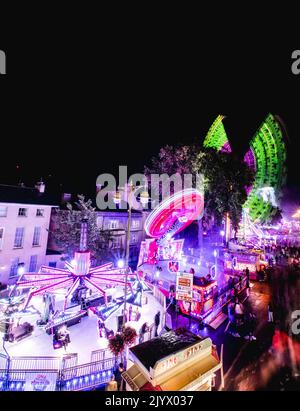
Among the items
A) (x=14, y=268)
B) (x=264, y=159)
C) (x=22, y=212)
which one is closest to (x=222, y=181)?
(x=264, y=159)

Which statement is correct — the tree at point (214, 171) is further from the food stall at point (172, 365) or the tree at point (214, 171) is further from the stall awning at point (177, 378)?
the stall awning at point (177, 378)

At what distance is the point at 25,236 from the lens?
2066 cm

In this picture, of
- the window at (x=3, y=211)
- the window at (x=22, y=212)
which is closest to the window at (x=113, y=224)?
the window at (x=22, y=212)

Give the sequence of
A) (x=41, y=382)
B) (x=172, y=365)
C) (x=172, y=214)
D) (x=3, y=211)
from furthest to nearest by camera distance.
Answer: (x=172, y=214)
(x=3, y=211)
(x=41, y=382)
(x=172, y=365)

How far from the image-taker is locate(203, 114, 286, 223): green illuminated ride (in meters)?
39.7

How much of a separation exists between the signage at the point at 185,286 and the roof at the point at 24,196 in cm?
1568

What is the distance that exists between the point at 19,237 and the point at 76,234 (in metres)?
5.31

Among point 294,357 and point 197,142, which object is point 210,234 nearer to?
point 197,142

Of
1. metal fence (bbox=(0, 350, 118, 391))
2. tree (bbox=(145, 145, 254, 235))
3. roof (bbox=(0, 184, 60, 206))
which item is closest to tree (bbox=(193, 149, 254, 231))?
tree (bbox=(145, 145, 254, 235))

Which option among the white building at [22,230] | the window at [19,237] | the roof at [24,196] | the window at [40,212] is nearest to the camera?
the white building at [22,230]

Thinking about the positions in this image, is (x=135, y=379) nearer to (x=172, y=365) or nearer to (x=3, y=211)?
(x=172, y=365)

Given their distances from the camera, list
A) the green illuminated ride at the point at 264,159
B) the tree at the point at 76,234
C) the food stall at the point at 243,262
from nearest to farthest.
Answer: the tree at the point at 76,234 → the food stall at the point at 243,262 → the green illuminated ride at the point at 264,159

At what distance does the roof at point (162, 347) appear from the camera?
6.56 m

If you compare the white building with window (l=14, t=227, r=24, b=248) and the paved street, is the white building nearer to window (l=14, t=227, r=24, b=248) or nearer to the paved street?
window (l=14, t=227, r=24, b=248)
